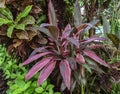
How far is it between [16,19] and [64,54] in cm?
46

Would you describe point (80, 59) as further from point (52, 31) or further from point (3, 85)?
point (3, 85)

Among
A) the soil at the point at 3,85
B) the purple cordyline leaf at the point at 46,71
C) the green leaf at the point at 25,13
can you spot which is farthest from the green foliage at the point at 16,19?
the soil at the point at 3,85

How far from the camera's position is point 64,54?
79.4 inches

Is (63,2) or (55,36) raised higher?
(63,2)

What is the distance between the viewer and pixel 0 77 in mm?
3135

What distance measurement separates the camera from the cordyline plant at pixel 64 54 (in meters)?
1.92

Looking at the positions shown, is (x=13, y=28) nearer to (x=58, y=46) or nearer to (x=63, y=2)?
(x=58, y=46)

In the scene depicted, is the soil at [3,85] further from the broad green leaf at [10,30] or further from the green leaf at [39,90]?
the broad green leaf at [10,30]

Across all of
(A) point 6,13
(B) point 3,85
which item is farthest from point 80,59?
(B) point 3,85

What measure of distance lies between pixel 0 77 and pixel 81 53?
141 cm

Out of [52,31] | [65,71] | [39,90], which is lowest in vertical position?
[39,90]

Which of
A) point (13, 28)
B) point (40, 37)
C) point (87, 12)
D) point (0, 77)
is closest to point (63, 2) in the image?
point (87, 12)

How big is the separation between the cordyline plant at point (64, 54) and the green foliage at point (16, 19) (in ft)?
0.50

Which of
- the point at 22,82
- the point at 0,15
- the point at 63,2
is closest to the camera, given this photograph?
the point at 0,15
